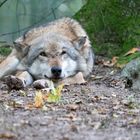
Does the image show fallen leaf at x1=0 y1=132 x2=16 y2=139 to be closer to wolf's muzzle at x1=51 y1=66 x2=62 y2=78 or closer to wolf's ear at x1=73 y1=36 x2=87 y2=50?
wolf's muzzle at x1=51 y1=66 x2=62 y2=78

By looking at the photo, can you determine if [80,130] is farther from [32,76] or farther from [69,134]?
[32,76]

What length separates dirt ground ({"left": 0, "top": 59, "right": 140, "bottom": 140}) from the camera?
166 inches

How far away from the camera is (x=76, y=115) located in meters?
5.16

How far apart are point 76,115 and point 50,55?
3.20 m

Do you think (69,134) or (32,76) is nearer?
(69,134)

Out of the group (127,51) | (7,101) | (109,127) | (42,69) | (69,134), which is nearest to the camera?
(69,134)

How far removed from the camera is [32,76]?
8.47 m

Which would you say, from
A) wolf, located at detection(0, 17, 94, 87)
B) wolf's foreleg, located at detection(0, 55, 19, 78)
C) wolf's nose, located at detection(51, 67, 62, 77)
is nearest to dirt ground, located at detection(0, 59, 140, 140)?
wolf's nose, located at detection(51, 67, 62, 77)

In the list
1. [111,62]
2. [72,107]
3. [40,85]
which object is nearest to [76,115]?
[72,107]

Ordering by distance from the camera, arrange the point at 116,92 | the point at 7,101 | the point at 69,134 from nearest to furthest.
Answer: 1. the point at 69,134
2. the point at 7,101
3. the point at 116,92

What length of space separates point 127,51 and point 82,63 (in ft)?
6.06

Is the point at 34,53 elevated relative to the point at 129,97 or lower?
elevated

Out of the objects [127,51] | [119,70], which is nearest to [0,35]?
[127,51]

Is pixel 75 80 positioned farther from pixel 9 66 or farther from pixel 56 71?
pixel 9 66
